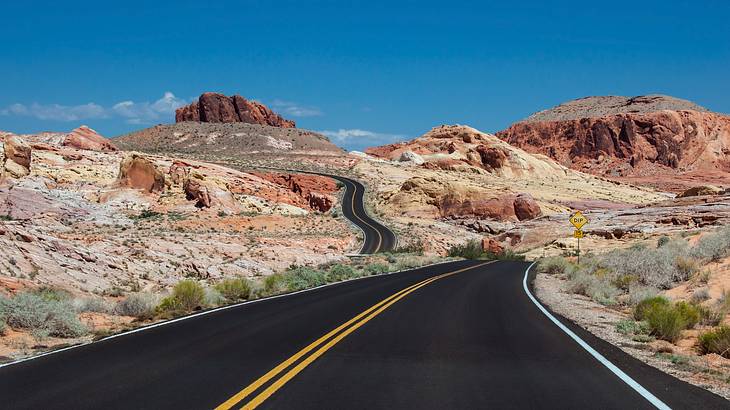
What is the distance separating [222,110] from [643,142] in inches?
4717

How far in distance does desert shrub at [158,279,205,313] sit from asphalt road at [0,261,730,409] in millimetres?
1767

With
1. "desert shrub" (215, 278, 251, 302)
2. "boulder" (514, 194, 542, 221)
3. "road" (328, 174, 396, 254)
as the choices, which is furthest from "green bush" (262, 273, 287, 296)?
"boulder" (514, 194, 542, 221)

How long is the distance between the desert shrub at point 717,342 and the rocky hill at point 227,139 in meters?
138

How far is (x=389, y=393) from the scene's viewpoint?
681 centimetres

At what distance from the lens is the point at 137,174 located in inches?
2793

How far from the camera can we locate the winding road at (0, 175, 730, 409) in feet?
21.6

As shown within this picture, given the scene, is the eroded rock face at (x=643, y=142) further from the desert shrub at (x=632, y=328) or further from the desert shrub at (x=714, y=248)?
the desert shrub at (x=632, y=328)

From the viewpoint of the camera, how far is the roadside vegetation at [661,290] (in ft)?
37.4

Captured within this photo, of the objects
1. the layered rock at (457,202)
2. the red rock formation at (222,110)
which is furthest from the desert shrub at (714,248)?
the red rock formation at (222,110)

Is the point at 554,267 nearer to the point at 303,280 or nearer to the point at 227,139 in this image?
the point at 303,280

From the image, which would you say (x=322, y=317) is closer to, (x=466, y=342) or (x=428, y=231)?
(x=466, y=342)

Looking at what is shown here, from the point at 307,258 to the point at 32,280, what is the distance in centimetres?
2230

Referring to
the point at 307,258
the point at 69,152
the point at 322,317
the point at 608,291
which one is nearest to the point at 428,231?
the point at 307,258

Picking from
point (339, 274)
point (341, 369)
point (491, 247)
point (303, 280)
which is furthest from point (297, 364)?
point (491, 247)
